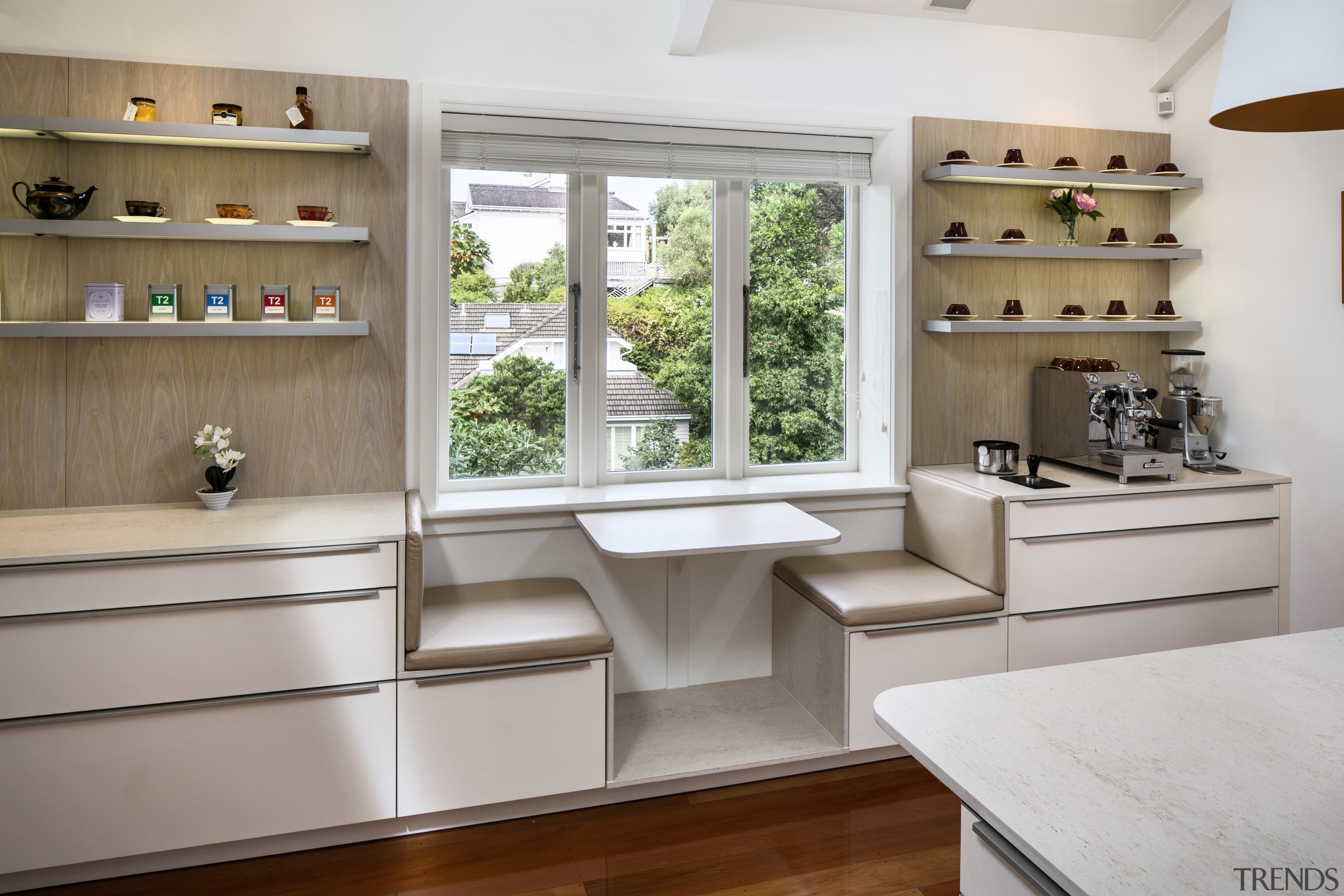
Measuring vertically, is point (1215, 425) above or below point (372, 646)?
above

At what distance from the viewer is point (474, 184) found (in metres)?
2.95

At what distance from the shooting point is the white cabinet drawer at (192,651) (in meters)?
2.01

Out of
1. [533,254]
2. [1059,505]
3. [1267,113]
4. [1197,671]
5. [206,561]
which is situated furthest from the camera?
[533,254]

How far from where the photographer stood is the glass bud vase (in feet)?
10.8

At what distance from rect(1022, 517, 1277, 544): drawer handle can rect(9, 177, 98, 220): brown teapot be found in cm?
302

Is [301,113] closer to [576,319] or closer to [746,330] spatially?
[576,319]

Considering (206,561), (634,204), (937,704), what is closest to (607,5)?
(634,204)

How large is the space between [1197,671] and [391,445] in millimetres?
2273

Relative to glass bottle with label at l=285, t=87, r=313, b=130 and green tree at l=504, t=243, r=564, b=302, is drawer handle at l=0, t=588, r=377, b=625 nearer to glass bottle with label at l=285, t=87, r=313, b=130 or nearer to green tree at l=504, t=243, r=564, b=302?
green tree at l=504, t=243, r=564, b=302

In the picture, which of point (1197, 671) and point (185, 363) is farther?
Result: point (185, 363)

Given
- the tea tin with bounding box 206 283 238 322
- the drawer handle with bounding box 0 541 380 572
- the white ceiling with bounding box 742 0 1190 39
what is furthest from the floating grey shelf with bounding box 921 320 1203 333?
the tea tin with bounding box 206 283 238 322

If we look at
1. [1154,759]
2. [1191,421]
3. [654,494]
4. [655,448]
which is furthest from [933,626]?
[1154,759]

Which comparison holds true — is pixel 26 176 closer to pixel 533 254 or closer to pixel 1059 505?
pixel 533 254

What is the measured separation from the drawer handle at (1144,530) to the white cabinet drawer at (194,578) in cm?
205
